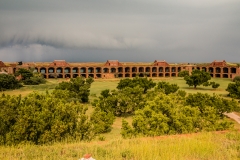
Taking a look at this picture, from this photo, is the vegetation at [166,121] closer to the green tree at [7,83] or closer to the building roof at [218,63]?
the green tree at [7,83]

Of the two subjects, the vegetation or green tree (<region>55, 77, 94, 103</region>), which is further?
green tree (<region>55, 77, 94, 103</region>)

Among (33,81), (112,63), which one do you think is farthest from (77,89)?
(112,63)

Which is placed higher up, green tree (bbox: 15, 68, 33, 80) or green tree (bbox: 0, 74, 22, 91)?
green tree (bbox: 15, 68, 33, 80)

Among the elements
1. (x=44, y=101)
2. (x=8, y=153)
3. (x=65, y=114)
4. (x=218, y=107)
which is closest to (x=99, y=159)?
(x=8, y=153)

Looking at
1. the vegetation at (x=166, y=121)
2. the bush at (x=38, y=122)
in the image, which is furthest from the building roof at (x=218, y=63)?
the bush at (x=38, y=122)

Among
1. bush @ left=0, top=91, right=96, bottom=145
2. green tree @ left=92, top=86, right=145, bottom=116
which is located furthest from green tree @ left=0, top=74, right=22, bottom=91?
bush @ left=0, top=91, right=96, bottom=145

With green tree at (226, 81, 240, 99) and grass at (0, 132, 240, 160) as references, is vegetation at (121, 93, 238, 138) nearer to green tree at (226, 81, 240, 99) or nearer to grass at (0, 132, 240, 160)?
grass at (0, 132, 240, 160)

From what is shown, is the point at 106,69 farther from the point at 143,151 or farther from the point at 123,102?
the point at 143,151

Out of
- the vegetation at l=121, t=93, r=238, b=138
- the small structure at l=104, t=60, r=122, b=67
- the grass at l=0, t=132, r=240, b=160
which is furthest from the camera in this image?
the small structure at l=104, t=60, r=122, b=67

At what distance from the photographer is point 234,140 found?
9609mm

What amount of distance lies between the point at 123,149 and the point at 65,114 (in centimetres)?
704

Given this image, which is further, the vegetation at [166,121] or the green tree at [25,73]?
the green tree at [25,73]

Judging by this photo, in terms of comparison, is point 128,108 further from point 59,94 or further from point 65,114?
point 65,114

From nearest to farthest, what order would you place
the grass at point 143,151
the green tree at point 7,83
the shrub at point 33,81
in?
the grass at point 143,151
the green tree at point 7,83
the shrub at point 33,81
